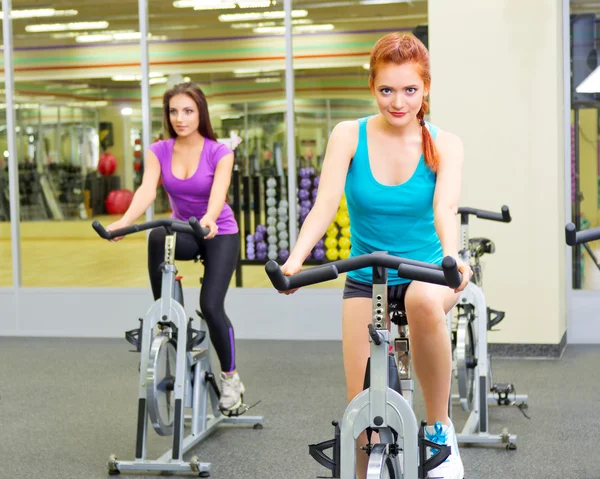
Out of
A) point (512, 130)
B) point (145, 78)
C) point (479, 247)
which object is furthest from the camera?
point (145, 78)

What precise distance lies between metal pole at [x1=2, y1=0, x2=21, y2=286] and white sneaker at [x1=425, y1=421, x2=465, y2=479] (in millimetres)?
5843

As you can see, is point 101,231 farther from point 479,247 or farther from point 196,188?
point 479,247

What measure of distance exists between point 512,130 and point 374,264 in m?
4.44

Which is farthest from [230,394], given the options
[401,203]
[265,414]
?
[401,203]

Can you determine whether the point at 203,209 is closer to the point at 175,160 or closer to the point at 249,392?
the point at 175,160

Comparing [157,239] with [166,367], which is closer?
[166,367]

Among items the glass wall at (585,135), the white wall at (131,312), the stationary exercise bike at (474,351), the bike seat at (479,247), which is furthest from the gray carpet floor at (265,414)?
the bike seat at (479,247)

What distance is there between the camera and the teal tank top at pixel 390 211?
2744mm

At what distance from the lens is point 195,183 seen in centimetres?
453

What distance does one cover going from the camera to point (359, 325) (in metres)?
2.71

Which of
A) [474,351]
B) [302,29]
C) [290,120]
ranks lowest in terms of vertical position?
[474,351]

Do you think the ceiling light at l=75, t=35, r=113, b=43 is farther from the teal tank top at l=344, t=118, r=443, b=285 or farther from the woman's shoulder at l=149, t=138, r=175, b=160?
the teal tank top at l=344, t=118, r=443, b=285

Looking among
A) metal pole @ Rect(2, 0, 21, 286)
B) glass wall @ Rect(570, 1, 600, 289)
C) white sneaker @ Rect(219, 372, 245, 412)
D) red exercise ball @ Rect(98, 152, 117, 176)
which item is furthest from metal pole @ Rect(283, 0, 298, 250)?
white sneaker @ Rect(219, 372, 245, 412)

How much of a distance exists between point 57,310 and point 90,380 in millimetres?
1895
